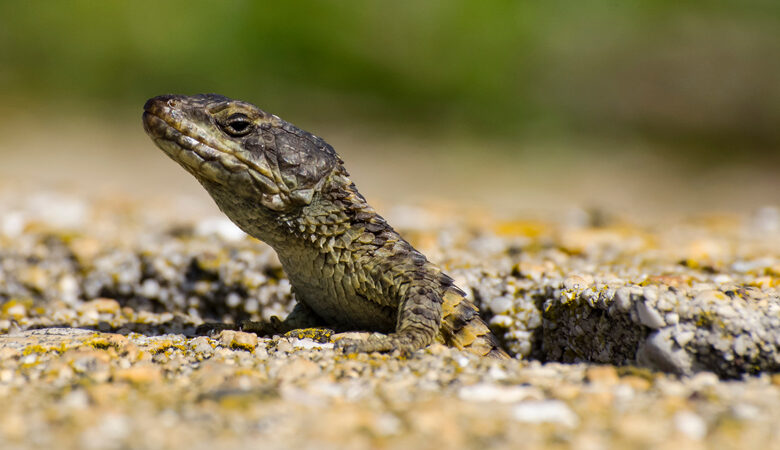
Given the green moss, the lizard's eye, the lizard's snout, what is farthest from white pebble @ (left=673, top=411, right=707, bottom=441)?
the lizard's snout

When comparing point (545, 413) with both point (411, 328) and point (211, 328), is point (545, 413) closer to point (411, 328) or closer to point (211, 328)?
point (411, 328)

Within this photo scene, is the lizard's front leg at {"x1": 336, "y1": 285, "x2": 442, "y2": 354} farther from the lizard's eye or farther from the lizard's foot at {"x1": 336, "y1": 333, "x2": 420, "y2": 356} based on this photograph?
the lizard's eye

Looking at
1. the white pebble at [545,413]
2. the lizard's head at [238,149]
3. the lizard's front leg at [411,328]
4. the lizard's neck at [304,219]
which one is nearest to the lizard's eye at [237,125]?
the lizard's head at [238,149]

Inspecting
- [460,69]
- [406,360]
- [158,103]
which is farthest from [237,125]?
[460,69]

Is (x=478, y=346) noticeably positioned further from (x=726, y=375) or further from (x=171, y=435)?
(x=171, y=435)

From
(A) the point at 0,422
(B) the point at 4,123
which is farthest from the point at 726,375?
(B) the point at 4,123

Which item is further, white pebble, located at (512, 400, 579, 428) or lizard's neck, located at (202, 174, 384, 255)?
lizard's neck, located at (202, 174, 384, 255)

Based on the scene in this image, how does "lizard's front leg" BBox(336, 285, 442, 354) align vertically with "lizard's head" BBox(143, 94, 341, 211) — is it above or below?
below

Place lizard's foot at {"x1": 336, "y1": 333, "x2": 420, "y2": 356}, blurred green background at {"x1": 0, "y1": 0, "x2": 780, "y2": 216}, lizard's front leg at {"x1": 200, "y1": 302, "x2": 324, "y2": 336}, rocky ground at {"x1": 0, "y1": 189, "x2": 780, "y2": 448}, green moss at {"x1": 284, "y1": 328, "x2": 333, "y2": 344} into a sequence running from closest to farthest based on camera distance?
1. rocky ground at {"x1": 0, "y1": 189, "x2": 780, "y2": 448}
2. lizard's foot at {"x1": 336, "y1": 333, "x2": 420, "y2": 356}
3. green moss at {"x1": 284, "y1": 328, "x2": 333, "y2": 344}
4. lizard's front leg at {"x1": 200, "y1": 302, "x2": 324, "y2": 336}
5. blurred green background at {"x1": 0, "y1": 0, "x2": 780, "y2": 216}
